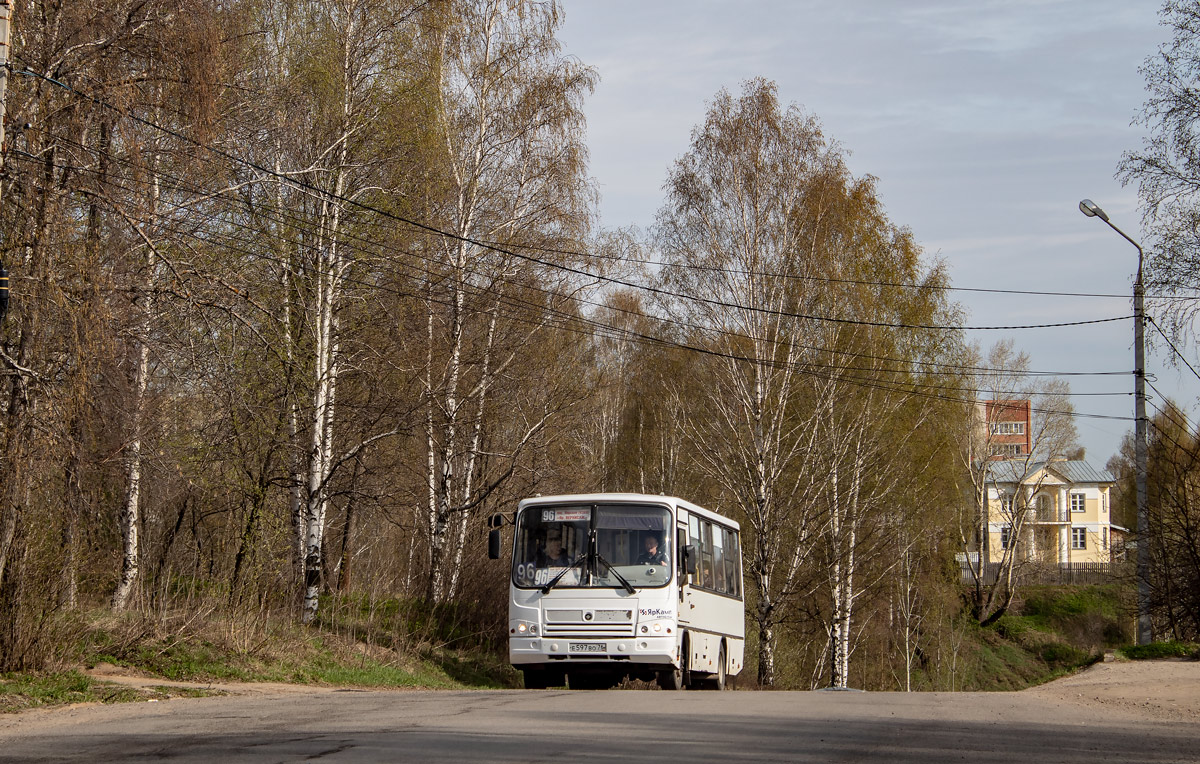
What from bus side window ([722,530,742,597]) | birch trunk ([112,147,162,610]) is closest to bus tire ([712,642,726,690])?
bus side window ([722,530,742,597])

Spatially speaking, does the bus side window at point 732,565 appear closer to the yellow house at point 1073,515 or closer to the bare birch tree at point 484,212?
the bare birch tree at point 484,212

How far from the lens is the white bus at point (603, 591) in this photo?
1734 centimetres

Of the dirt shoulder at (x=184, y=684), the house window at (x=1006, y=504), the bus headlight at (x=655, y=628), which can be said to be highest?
the house window at (x=1006, y=504)

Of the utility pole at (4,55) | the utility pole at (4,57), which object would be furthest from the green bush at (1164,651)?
the utility pole at (4,55)

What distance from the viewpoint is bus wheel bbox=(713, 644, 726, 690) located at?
67.9ft

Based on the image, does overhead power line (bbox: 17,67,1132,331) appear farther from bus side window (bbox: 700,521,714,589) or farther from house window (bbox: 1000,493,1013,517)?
house window (bbox: 1000,493,1013,517)

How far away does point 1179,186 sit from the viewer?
21562mm

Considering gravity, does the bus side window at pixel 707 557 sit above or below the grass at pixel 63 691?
above

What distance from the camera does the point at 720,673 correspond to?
20.8 metres

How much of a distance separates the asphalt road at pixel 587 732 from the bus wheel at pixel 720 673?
8.14 meters

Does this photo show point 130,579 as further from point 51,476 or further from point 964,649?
point 964,649

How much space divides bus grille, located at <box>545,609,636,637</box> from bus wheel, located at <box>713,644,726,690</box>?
12.6 feet

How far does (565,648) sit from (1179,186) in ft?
46.0

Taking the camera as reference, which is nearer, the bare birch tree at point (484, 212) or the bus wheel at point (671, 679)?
the bus wheel at point (671, 679)
